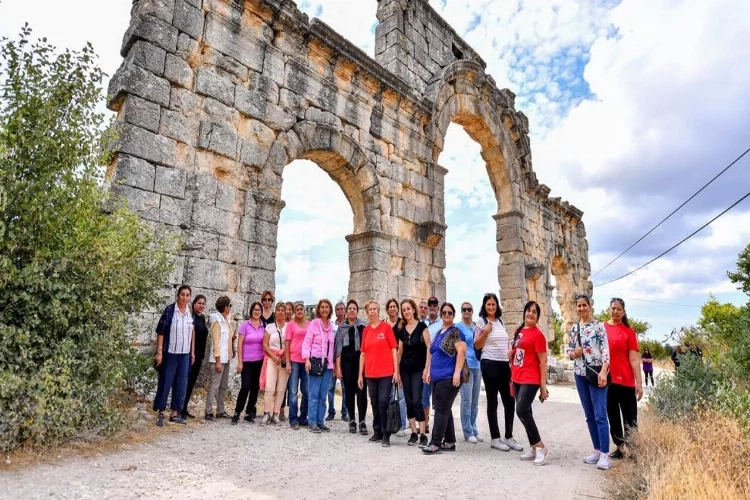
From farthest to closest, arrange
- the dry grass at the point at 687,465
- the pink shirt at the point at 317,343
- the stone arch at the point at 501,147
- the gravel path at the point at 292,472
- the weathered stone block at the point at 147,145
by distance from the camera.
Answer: the stone arch at the point at 501,147
the weathered stone block at the point at 147,145
the pink shirt at the point at 317,343
the gravel path at the point at 292,472
the dry grass at the point at 687,465

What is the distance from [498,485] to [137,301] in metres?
3.76

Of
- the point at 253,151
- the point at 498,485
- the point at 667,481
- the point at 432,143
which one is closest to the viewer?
the point at 667,481

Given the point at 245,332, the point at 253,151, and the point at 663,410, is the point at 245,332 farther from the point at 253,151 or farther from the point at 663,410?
the point at 663,410

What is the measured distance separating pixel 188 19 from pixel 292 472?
20.1 ft

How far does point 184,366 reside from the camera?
199 inches

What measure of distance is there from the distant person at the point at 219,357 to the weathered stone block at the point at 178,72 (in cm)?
312

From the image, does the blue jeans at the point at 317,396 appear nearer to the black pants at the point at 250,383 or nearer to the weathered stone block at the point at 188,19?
the black pants at the point at 250,383

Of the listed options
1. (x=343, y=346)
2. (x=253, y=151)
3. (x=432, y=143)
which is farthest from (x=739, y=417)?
(x=432, y=143)

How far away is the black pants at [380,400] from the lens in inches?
190

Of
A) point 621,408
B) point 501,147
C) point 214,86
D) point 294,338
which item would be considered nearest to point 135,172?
point 214,86

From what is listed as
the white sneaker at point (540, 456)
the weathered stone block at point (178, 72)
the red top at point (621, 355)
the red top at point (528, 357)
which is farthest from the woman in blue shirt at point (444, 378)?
the weathered stone block at point (178, 72)

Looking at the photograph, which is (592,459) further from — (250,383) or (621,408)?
(250,383)

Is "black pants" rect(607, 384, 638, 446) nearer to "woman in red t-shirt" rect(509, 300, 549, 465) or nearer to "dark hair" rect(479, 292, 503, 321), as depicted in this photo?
"woman in red t-shirt" rect(509, 300, 549, 465)

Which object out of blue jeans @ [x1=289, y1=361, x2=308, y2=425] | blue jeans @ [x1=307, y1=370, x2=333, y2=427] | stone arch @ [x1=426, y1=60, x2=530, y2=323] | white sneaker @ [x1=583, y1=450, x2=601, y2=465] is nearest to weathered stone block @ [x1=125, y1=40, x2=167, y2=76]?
blue jeans @ [x1=289, y1=361, x2=308, y2=425]
